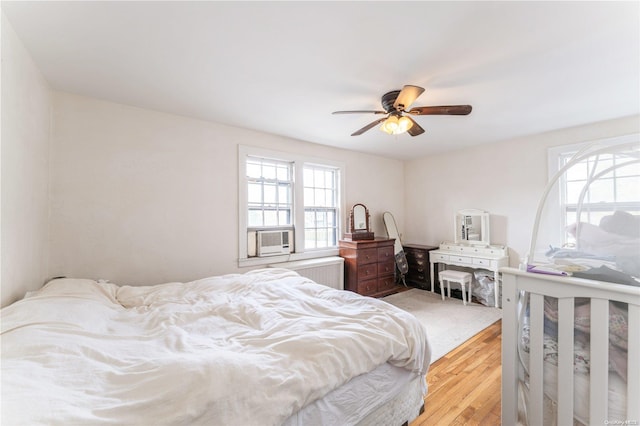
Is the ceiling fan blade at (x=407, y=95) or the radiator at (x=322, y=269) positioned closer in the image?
the ceiling fan blade at (x=407, y=95)

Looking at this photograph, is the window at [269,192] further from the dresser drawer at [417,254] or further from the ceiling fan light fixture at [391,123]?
the dresser drawer at [417,254]

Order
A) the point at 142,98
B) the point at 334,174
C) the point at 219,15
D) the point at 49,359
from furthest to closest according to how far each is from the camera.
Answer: the point at 334,174 < the point at 142,98 < the point at 219,15 < the point at 49,359

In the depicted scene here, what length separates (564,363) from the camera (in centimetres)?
116

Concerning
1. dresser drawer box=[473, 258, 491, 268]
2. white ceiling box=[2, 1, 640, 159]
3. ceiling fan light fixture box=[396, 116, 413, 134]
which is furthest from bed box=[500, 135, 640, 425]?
dresser drawer box=[473, 258, 491, 268]

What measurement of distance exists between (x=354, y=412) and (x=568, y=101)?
11.2ft

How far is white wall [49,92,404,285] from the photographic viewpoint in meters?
2.27

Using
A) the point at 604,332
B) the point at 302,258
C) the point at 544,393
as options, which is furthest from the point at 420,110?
the point at 302,258

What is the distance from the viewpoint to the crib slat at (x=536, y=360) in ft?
4.06

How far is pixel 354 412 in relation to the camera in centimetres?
124

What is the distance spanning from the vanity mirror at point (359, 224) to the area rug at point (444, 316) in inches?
43.9

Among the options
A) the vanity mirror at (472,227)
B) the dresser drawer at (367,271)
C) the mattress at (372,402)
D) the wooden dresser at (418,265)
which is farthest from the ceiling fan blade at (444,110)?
the wooden dresser at (418,265)

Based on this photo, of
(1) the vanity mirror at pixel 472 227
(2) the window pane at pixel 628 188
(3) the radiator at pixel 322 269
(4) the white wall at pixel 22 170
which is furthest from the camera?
(1) the vanity mirror at pixel 472 227

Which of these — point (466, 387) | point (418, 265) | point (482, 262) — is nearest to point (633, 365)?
point (466, 387)

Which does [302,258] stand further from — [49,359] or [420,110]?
[49,359]
